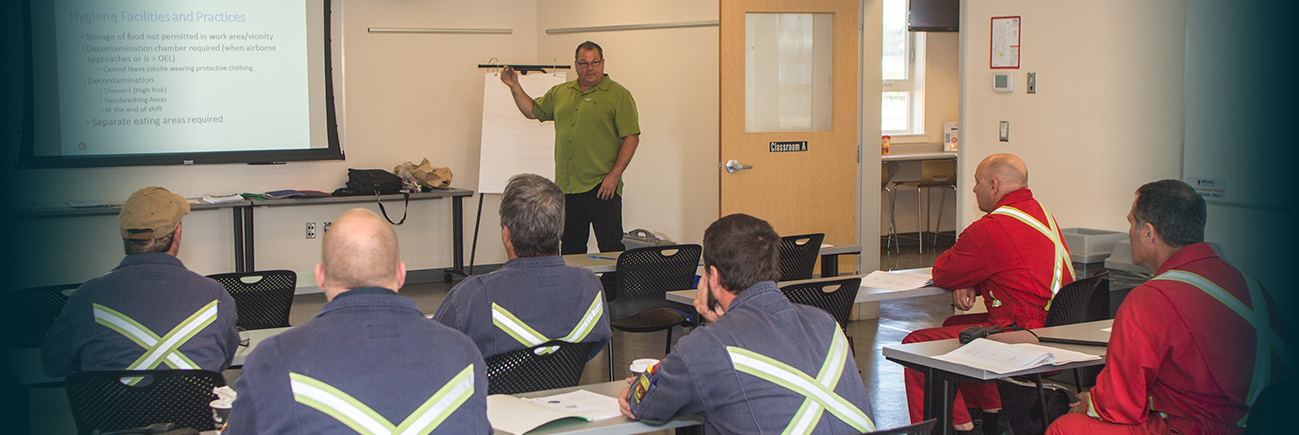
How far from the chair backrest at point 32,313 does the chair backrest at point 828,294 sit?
89.8 inches

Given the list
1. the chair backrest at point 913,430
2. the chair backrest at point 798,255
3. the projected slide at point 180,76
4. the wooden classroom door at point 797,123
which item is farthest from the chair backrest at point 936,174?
the chair backrest at point 913,430

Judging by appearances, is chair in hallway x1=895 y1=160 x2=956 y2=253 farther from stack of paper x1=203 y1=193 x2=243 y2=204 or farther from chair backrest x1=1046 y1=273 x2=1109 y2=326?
stack of paper x1=203 y1=193 x2=243 y2=204

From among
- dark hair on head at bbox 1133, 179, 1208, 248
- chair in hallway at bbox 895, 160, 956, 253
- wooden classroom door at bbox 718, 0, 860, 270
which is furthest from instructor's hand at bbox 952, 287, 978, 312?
chair in hallway at bbox 895, 160, 956, 253

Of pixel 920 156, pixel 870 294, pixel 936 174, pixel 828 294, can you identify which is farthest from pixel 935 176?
pixel 828 294

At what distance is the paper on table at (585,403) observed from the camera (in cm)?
216

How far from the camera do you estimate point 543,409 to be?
219 centimetres

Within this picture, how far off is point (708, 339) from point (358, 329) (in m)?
0.67

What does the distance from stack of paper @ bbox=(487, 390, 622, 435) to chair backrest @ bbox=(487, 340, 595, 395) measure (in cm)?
12

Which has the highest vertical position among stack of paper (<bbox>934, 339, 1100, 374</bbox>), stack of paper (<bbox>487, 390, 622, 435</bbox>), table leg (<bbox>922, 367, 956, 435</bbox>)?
stack of paper (<bbox>934, 339, 1100, 374</bbox>)

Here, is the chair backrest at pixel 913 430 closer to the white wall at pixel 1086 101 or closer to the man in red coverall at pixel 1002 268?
the man in red coverall at pixel 1002 268

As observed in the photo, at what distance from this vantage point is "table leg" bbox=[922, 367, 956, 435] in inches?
107

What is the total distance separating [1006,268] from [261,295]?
268 centimetres

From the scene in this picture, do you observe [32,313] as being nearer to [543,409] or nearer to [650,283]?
[543,409]

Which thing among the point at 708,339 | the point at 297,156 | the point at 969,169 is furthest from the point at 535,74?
the point at 708,339
